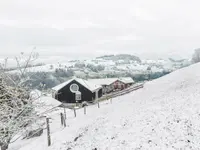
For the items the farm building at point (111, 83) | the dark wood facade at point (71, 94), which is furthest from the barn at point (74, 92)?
the farm building at point (111, 83)

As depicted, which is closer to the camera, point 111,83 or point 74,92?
point 74,92

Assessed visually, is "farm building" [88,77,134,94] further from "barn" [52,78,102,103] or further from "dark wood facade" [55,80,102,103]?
"barn" [52,78,102,103]

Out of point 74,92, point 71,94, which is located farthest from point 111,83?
point 71,94

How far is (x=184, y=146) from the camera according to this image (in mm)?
13477

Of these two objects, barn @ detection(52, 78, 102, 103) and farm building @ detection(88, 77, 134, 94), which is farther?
farm building @ detection(88, 77, 134, 94)

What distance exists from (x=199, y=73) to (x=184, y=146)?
27.7 metres

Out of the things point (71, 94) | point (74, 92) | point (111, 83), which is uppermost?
point (74, 92)

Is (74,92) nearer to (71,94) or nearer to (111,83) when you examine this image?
(71,94)

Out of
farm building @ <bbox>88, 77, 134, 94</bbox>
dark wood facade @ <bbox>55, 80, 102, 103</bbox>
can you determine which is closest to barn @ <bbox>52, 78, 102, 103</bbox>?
dark wood facade @ <bbox>55, 80, 102, 103</bbox>

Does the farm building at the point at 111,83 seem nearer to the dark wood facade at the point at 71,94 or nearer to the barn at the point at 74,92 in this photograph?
the dark wood facade at the point at 71,94

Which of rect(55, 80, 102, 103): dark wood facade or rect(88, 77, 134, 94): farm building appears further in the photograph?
rect(88, 77, 134, 94): farm building

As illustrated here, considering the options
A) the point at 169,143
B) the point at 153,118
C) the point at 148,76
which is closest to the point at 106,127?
the point at 153,118

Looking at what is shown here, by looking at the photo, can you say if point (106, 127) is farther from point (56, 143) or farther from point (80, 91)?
point (80, 91)

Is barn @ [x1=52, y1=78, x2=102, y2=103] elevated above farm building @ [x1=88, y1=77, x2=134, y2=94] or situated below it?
above
